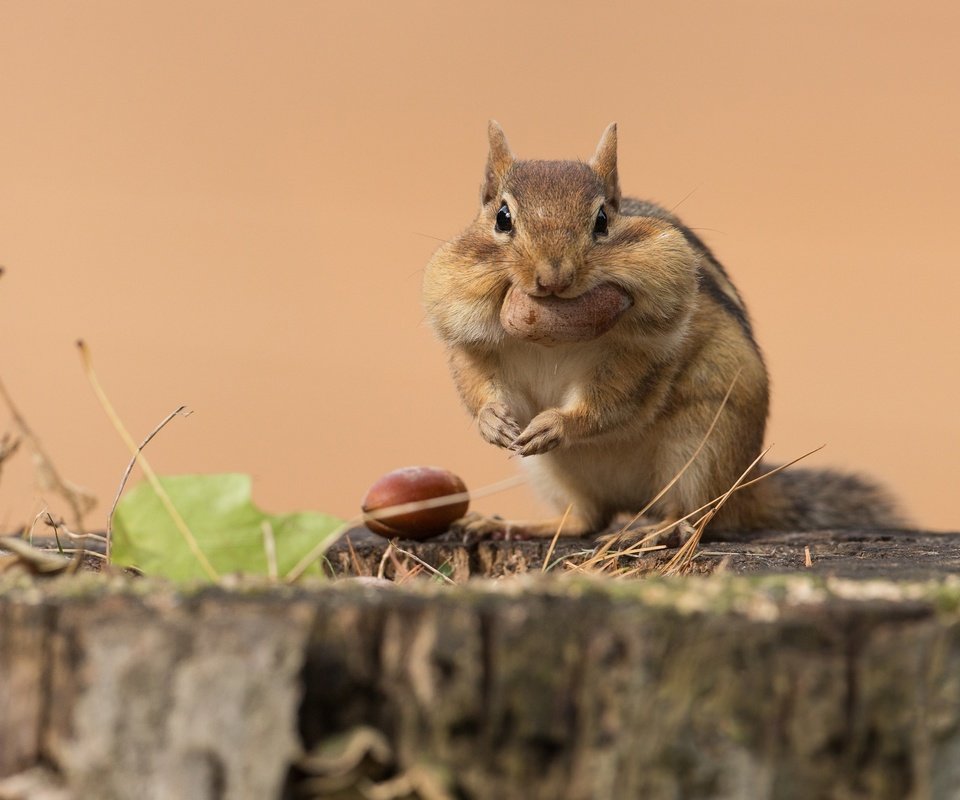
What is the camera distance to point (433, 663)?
1.43m

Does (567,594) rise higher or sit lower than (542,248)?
lower

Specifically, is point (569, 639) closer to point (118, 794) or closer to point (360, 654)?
point (360, 654)

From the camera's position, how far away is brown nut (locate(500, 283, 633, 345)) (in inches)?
111

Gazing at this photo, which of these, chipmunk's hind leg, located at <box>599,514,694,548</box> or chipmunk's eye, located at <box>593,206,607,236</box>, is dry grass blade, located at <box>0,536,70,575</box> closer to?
chipmunk's hind leg, located at <box>599,514,694,548</box>

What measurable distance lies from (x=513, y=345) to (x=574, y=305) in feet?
1.20

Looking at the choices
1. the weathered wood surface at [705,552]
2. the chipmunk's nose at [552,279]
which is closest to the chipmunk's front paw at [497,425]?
the weathered wood surface at [705,552]

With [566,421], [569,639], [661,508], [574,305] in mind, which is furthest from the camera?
[661,508]

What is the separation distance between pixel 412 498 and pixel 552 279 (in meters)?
0.67

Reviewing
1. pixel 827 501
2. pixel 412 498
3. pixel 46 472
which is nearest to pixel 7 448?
pixel 46 472

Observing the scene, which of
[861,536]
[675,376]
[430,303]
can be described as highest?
[430,303]

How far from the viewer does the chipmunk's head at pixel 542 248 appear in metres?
2.83

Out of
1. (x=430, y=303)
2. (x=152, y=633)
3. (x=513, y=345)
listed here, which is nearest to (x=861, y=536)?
(x=513, y=345)

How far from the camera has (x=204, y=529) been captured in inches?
77.1

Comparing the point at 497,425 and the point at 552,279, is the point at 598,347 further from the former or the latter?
the point at 552,279
